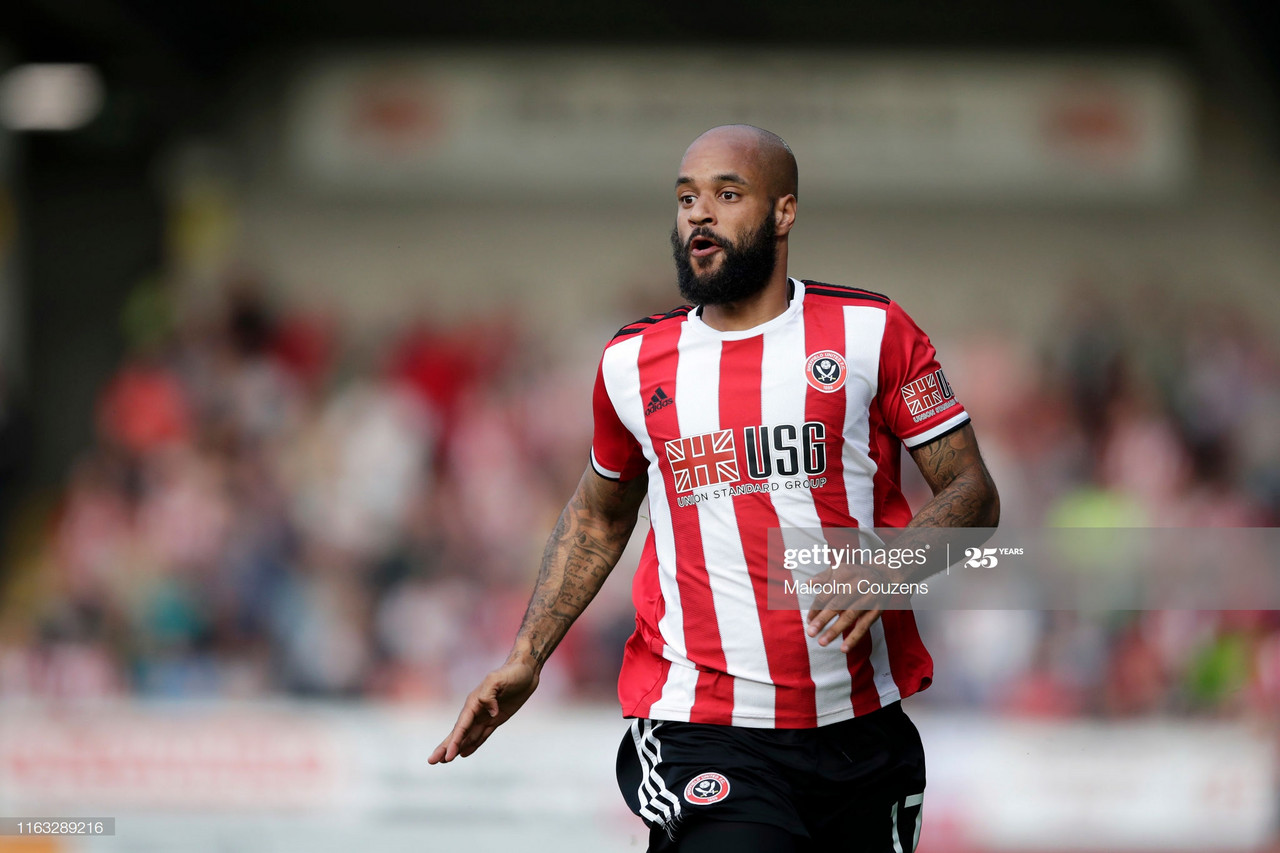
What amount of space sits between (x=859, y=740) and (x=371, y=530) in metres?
7.36

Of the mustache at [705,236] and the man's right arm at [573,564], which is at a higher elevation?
the mustache at [705,236]

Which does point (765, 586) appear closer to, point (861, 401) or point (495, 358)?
point (861, 401)

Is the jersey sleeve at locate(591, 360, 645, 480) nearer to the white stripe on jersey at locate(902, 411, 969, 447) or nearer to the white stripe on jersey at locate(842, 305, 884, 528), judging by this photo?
the white stripe on jersey at locate(842, 305, 884, 528)

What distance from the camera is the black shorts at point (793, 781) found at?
329 centimetres

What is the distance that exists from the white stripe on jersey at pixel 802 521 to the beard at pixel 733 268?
0.23m

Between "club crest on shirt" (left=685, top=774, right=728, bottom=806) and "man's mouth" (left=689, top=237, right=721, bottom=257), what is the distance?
1.23 m

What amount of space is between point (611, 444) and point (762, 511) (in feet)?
1.59

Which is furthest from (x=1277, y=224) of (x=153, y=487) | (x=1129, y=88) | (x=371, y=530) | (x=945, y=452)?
(x=945, y=452)

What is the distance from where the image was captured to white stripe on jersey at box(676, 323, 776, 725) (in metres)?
3.40

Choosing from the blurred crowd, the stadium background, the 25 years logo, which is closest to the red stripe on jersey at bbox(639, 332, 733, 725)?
the 25 years logo

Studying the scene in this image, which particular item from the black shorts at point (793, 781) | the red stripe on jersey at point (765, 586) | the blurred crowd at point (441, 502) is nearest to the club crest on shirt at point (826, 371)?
the red stripe on jersey at point (765, 586)

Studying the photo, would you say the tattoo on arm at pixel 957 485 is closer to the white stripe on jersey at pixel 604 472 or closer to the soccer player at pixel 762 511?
the soccer player at pixel 762 511

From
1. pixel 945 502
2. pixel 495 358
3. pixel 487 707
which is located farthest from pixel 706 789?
pixel 495 358

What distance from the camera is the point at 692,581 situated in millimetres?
3512
